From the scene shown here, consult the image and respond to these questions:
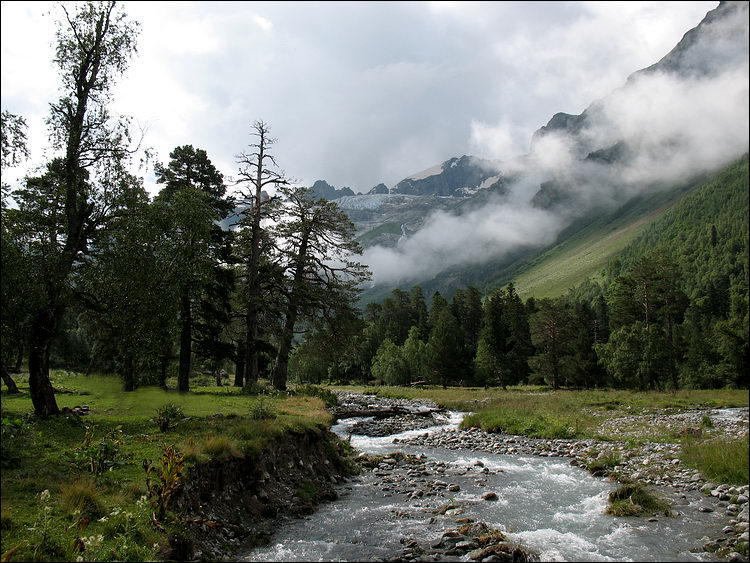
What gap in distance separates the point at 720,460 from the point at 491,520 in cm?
938

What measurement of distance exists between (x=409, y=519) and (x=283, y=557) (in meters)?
3.99

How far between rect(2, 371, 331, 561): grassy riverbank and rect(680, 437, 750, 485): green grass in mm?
14392

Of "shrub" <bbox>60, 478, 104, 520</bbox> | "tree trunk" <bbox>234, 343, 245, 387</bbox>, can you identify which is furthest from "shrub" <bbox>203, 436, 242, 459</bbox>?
"tree trunk" <bbox>234, 343, 245, 387</bbox>

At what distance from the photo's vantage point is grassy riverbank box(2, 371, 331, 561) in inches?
292

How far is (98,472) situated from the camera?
10.4 metres

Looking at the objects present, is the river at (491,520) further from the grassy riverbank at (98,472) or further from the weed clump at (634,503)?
the grassy riverbank at (98,472)

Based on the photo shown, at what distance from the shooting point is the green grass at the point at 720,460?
14.7m

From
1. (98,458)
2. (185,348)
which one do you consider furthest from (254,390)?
(98,458)

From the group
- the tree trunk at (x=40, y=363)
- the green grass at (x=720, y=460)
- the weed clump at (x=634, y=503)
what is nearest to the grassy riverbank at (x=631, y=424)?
the green grass at (x=720, y=460)

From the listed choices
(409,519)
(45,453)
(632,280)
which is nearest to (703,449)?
(409,519)

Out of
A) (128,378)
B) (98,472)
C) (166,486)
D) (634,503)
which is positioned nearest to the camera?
(166,486)

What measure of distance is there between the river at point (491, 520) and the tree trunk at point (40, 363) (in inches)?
409

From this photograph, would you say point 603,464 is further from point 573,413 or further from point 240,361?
point 240,361

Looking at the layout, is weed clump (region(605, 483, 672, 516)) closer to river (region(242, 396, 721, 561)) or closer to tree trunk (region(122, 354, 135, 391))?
river (region(242, 396, 721, 561))
